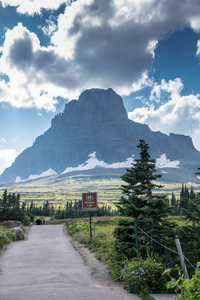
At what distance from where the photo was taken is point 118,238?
11352 millimetres

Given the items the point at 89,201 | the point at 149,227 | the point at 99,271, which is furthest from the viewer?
the point at 89,201

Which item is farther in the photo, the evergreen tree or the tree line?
the evergreen tree

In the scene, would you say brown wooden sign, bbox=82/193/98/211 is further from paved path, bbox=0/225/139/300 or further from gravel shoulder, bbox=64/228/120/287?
paved path, bbox=0/225/139/300

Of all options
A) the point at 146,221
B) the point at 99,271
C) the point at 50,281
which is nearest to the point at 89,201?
the point at 146,221

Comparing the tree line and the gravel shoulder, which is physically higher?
the tree line

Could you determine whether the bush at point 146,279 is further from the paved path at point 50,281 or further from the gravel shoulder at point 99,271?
the gravel shoulder at point 99,271

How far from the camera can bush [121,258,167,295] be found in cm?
755

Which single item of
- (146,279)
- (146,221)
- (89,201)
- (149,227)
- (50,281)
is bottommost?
(50,281)

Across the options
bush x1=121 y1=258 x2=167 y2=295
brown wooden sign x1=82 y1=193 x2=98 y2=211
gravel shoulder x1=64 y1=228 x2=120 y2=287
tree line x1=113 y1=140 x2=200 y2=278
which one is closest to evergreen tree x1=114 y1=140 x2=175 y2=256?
tree line x1=113 y1=140 x2=200 y2=278

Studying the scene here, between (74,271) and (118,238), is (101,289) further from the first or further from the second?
(118,238)

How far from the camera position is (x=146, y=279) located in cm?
767

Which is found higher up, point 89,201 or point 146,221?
point 89,201

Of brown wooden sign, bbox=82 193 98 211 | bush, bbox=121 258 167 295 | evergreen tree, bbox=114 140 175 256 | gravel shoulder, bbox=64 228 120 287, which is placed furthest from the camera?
brown wooden sign, bbox=82 193 98 211

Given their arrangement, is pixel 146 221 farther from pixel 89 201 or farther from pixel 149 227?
pixel 89 201
